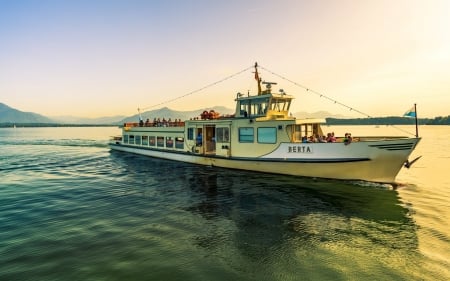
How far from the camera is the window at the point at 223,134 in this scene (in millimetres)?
23078

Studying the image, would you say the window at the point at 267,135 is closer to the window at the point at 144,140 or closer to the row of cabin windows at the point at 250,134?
the row of cabin windows at the point at 250,134

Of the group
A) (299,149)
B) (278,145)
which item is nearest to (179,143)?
(278,145)

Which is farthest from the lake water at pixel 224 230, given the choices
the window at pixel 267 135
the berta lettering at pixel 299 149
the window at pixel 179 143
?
the window at pixel 179 143

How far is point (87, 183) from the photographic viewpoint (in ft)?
61.2

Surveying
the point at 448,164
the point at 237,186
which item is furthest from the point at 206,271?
the point at 448,164

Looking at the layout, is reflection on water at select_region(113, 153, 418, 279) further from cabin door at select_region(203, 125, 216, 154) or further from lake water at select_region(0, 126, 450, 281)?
cabin door at select_region(203, 125, 216, 154)

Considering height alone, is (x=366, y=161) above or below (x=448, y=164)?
above

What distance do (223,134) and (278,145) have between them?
18.0ft

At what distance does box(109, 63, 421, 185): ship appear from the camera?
17.0 metres

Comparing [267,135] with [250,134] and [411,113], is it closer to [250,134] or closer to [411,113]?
[250,134]

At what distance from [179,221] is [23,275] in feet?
17.3

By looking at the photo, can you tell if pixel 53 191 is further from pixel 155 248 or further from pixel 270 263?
pixel 270 263

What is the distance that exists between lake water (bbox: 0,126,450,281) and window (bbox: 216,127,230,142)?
5.05 meters

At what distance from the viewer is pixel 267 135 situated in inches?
800
